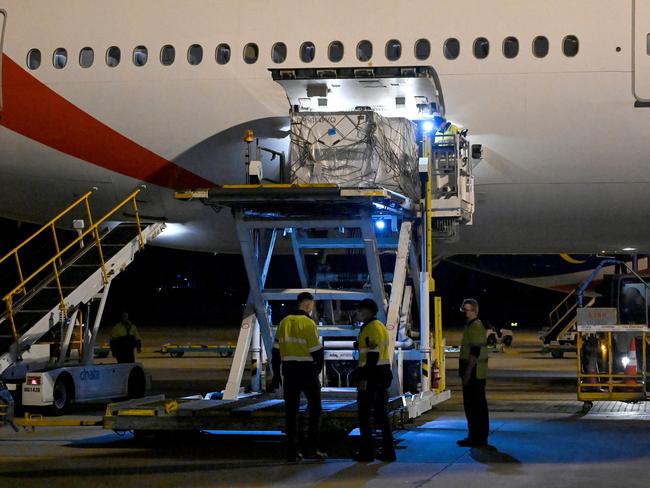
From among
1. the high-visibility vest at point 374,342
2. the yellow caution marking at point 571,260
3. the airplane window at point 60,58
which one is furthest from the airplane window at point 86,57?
the yellow caution marking at point 571,260

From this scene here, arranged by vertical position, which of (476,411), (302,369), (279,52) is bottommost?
(476,411)

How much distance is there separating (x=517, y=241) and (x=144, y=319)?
109 feet

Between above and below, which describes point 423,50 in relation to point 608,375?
above

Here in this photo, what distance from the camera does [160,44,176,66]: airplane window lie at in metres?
13.4

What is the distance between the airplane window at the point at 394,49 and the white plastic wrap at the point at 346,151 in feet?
5.03

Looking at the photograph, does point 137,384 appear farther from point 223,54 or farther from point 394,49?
point 394,49

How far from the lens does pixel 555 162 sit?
43.1 ft

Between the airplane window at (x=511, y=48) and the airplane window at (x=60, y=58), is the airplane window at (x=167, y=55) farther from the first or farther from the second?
the airplane window at (x=511, y=48)

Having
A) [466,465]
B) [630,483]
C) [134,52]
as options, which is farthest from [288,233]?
[630,483]

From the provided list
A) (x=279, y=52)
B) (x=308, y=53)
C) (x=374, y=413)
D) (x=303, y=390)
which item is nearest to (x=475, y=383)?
(x=374, y=413)

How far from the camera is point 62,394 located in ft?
44.9

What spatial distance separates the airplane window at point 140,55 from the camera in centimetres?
1347

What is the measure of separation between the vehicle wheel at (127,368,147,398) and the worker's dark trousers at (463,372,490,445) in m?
6.40

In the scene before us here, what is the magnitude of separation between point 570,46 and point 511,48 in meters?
0.67
